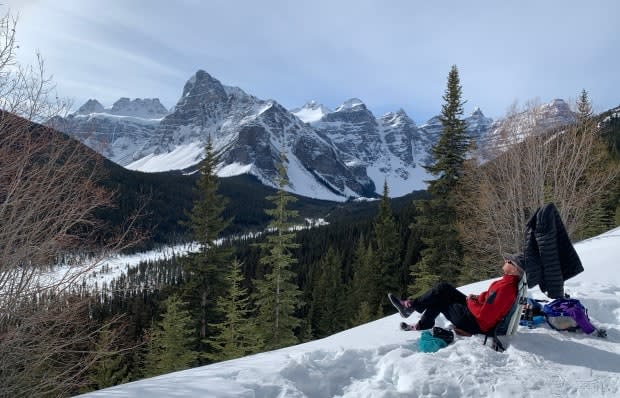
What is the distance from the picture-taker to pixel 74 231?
7.97 meters

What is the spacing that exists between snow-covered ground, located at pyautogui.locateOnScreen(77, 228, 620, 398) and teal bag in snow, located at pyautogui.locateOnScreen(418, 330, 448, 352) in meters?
0.10

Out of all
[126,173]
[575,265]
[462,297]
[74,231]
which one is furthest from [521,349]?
[126,173]

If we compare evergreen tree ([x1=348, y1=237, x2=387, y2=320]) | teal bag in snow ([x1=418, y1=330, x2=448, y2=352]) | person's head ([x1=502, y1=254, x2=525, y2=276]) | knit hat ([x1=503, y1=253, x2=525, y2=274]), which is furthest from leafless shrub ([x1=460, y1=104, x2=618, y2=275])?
evergreen tree ([x1=348, y1=237, x2=387, y2=320])

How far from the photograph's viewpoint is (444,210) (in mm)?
18062

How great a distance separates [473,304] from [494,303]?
291 millimetres

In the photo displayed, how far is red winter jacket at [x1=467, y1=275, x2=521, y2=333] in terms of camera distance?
4.85m

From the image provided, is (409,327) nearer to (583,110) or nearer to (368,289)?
(583,110)

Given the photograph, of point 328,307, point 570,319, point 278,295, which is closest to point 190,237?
point 278,295

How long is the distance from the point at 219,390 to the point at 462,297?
3555 mm

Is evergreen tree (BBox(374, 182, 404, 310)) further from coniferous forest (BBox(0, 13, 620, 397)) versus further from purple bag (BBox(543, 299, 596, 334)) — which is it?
purple bag (BBox(543, 299, 596, 334))

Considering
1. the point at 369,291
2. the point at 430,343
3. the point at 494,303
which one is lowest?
the point at 369,291

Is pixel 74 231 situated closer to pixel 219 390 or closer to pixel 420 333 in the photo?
pixel 219 390

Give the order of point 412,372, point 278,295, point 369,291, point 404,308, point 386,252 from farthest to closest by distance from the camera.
Result: point 369,291 → point 386,252 → point 278,295 → point 404,308 → point 412,372

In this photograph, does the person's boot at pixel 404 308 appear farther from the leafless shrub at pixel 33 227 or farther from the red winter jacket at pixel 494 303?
the leafless shrub at pixel 33 227
